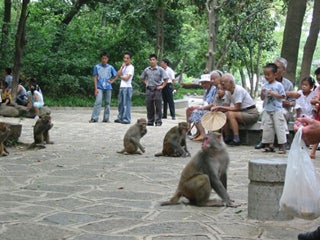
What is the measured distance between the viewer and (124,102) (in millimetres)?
16500

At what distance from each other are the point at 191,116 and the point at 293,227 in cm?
745

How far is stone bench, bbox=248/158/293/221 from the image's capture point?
5575mm

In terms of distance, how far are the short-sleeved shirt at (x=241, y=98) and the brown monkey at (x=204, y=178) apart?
5.44 m

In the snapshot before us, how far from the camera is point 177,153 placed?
10133 millimetres

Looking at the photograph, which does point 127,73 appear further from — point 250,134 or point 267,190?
point 267,190

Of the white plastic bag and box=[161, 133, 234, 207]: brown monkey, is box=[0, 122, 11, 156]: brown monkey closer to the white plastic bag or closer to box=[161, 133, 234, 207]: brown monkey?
box=[161, 133, 234, 207]: brown monkey

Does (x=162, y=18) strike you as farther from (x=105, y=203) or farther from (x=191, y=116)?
(x=105, y=203)

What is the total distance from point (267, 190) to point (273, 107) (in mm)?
5276

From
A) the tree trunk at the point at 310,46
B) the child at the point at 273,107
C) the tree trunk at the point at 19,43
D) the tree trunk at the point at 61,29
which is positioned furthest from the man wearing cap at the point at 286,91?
the tree trunk at the point at 61,29

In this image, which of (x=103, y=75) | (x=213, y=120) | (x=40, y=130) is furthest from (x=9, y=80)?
(x=213, y=120)

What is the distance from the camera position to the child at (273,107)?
416 inches

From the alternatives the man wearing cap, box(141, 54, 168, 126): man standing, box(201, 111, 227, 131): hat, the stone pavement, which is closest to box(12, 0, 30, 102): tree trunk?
box(141, 54, 168, 126): man standing

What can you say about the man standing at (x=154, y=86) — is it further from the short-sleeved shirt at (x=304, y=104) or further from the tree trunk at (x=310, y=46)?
the short-sleeved shirt at (x=304, y=104)

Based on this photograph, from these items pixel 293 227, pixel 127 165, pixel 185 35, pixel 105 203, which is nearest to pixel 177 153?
pixel 127 165
